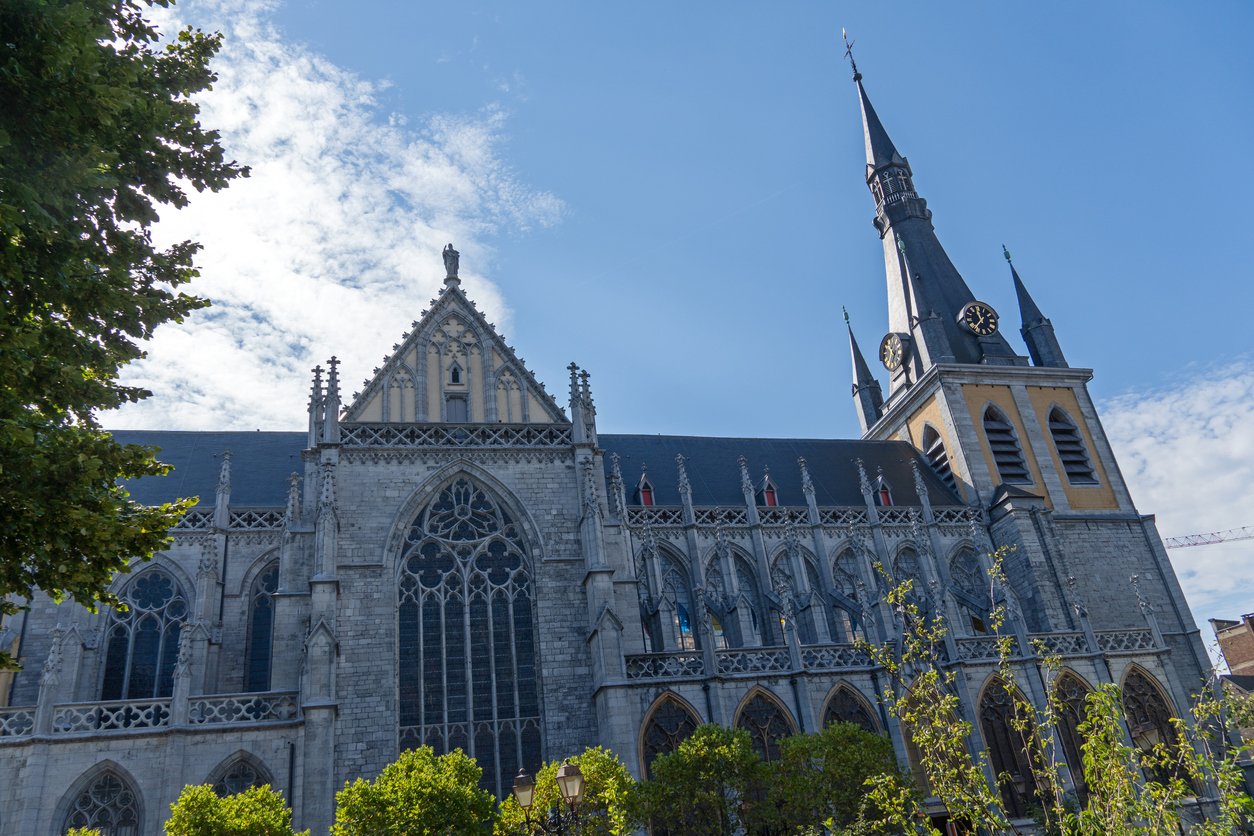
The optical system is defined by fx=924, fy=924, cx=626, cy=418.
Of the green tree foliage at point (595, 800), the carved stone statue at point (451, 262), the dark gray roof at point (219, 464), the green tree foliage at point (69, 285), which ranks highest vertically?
the carved stone statue at point (451, 262)

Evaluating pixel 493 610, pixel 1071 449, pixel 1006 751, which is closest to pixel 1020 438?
pixel 1071 449

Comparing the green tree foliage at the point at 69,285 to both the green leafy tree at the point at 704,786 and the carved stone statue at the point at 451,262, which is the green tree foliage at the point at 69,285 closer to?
the green leafy tree at the point at 704,786

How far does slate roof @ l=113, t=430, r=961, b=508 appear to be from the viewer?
28688mm

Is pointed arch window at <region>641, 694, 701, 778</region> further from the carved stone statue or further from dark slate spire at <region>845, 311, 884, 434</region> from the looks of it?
dark slate spire at <region>845, 311, 884, 434</region>

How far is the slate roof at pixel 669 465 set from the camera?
2869 cm

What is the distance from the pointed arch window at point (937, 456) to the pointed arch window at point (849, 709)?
15.0 meters

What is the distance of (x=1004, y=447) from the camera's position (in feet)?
121

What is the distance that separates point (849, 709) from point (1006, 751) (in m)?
4.87

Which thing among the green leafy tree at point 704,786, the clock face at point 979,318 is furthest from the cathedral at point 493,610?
the clock face at point 979,318

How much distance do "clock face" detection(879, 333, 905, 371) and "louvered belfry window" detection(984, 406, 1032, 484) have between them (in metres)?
4.85

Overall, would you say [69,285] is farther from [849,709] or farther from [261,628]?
[849,709]

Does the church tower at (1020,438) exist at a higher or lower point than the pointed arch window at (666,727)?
higher

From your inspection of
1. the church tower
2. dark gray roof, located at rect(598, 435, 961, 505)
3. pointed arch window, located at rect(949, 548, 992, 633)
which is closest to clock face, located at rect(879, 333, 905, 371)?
the church tower

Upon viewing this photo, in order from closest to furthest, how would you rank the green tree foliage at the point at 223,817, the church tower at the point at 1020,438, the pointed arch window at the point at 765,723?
the green tree foliage at the point at 223,817 → the pointed arch window at the point at 765,723 → the church tower at the point at 1020,438
